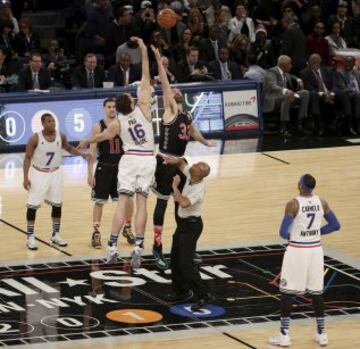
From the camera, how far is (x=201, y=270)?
60.4 feet

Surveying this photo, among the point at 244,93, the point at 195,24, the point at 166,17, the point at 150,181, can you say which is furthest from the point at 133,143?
the point at 195,24

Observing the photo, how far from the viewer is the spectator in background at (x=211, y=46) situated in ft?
96.7

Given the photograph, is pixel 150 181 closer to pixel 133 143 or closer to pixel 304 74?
pixel 133 143

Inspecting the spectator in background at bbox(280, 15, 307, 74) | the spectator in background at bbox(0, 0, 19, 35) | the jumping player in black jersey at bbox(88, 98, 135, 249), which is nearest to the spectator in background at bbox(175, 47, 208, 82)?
the spectator in background at bbox(280, 15, 307, 74)

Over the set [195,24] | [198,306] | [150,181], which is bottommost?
[198,306]

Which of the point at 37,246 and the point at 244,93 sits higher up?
the point at 244,93

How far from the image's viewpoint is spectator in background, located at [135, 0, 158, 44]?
2992cm

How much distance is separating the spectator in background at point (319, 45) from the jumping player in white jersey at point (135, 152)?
1329cm

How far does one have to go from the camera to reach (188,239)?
1648cm

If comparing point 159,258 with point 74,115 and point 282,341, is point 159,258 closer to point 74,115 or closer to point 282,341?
point 282,341

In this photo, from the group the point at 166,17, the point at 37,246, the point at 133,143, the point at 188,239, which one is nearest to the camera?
the point at 188,239

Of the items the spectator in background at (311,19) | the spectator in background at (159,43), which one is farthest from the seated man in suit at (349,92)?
the spectator in background at (159,43)

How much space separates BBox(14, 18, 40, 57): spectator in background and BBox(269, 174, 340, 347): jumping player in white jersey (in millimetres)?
14790

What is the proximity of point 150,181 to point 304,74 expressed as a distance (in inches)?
447
